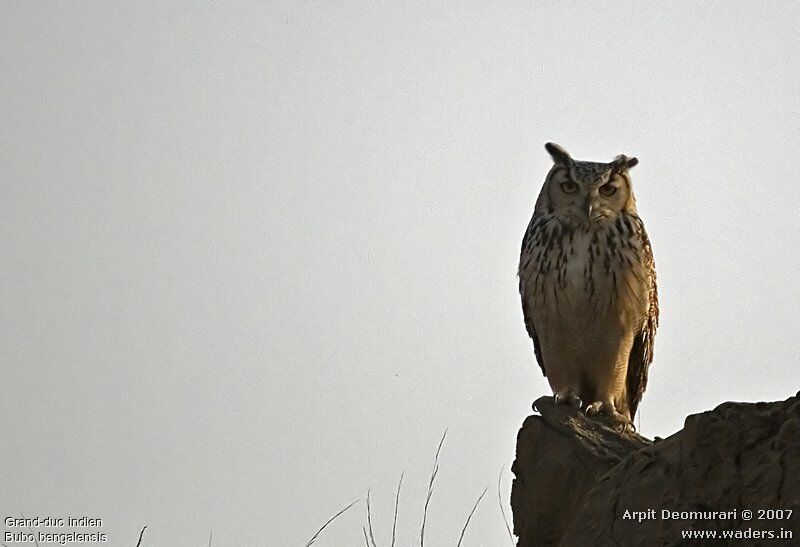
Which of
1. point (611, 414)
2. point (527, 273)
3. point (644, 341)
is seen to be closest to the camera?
point (611, 414)

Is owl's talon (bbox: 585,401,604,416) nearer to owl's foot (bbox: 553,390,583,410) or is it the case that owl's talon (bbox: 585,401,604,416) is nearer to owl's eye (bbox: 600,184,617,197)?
owl's foot (bbox: 553,390,583,410)

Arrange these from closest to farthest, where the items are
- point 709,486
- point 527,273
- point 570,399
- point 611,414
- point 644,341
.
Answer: point 709,486 < point 570,399 < point 611,414 < point 527,273 < point 644,341

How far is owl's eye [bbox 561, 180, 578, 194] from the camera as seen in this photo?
5.55m

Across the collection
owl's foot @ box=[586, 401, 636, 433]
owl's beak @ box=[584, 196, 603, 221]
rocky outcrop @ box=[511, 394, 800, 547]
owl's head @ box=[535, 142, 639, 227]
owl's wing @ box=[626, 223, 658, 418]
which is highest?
owl's head @ box=[535, 142, 639, 227]

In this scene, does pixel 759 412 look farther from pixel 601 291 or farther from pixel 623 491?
pixel 601 291

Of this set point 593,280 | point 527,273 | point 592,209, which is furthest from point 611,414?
point 592,209

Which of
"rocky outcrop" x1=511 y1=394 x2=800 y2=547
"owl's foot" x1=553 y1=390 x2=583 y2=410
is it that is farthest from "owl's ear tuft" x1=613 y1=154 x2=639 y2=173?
"rocky outcrop" x1=511 y1=394 x2=800 y2=547

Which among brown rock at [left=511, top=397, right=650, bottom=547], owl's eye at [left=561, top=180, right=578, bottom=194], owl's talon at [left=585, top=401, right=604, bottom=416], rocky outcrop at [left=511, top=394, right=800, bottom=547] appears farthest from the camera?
owl's eye at [left=561, top=180, right=578, bottom=194]

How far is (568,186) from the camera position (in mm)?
5574

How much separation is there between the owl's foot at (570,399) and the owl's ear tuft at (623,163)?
109 centimetres

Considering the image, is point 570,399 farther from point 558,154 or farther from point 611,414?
point 558,154

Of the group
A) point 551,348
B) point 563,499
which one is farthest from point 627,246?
point 563,499

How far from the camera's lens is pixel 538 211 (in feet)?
19.0

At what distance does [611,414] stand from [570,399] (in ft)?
0.84
